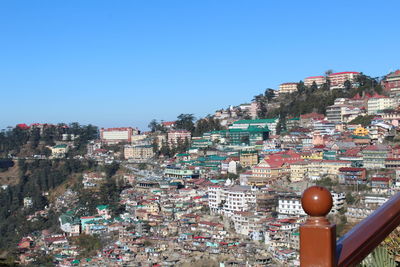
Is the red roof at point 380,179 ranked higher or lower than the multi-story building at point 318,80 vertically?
lower

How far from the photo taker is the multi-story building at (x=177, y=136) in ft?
87.3

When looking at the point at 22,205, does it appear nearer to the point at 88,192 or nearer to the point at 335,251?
the point at 88,192

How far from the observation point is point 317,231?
1.90ft

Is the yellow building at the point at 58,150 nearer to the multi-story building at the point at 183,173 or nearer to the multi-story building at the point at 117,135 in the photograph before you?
the multi-story building at the point at 117,135

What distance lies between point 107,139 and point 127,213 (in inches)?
663

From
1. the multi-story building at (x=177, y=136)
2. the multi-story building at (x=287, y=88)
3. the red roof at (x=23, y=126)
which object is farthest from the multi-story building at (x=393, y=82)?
the red roof at (x=23, y=126)

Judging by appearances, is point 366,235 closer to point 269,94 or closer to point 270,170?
point 270,170

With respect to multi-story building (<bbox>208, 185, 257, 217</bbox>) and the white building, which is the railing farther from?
the white building

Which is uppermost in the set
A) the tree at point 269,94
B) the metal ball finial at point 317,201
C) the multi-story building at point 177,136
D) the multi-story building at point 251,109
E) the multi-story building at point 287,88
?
the multi-story building at point 287,88

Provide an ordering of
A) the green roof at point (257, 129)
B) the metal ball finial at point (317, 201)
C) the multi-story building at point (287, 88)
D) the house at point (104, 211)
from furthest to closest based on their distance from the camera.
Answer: the multi-story building at point (287, 88), the green roof at point (257, 129), the house at point (104, 211), the metal ball finial at point (317, 201)

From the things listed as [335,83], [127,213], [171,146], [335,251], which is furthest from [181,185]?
[335,251]

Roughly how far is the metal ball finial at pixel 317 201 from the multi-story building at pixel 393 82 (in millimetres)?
23203

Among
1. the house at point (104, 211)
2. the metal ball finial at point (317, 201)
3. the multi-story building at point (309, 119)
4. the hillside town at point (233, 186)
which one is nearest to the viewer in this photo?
the metal ball finial at point (317, 201)

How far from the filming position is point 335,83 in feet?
88.2
